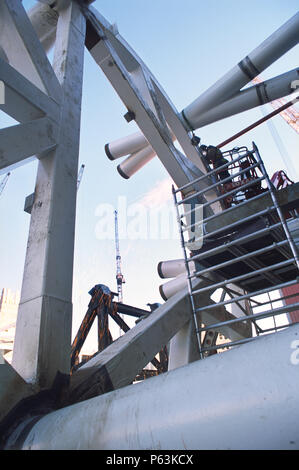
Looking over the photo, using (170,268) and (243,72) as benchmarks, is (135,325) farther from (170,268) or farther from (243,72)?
(243,72)

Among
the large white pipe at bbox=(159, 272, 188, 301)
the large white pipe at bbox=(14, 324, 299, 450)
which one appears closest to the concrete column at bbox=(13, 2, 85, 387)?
the large white pipe at bbox=(14, 324, 299, 450)

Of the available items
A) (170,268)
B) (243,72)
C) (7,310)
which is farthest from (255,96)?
(7,310)

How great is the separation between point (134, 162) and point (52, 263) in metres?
6.02

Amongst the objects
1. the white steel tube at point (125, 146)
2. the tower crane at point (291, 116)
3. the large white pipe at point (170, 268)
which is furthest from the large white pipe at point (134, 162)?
the tower crane at point (291, 116)

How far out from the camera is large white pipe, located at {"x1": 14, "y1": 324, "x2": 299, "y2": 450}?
0.86 m

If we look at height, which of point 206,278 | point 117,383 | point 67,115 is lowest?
point 117,383

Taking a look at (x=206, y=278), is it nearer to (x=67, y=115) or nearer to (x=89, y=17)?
(x=67, y=115)

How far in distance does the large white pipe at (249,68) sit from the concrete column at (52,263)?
4339 millimetres

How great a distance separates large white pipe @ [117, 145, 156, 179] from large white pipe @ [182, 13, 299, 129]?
4.47 feet

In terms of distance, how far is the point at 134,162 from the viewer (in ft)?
26.2

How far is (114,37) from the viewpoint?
18.4 ft
